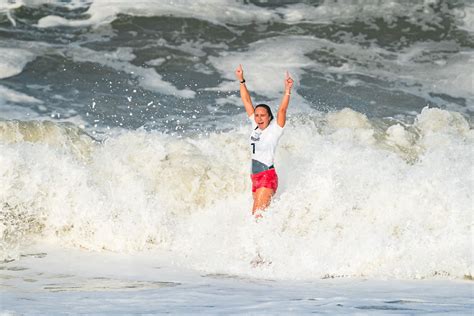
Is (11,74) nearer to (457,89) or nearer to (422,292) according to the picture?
(457,89)

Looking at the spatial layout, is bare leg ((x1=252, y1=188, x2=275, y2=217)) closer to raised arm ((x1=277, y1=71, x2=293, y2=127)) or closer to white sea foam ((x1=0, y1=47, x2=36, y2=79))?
raised arm ((x1=277, y1=71, x2=293, y2=127))

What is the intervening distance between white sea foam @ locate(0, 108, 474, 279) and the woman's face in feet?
2.58

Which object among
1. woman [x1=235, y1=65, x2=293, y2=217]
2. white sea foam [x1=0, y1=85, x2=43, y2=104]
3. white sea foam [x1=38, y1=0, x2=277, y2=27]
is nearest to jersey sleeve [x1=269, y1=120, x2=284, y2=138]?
woman [x1=235, y1=65, x2=293, y2=217]

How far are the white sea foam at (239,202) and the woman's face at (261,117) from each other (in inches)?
31.0

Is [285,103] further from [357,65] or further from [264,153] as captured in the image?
[357,65]

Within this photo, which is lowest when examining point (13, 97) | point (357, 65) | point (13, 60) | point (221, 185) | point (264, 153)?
point (221, 185)

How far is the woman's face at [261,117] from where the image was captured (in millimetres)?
8508

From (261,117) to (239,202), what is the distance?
145cm

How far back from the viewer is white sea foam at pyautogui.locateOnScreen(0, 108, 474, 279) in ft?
26.5

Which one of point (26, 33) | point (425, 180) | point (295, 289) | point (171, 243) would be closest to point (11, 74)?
point (26, 33)

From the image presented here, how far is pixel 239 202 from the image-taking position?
9.67 meters

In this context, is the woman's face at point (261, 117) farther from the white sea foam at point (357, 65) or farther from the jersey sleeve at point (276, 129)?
the white sea foam at point (357, 65)

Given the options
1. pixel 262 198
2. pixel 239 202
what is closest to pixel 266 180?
pixel 262 198

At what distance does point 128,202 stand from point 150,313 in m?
3.62
